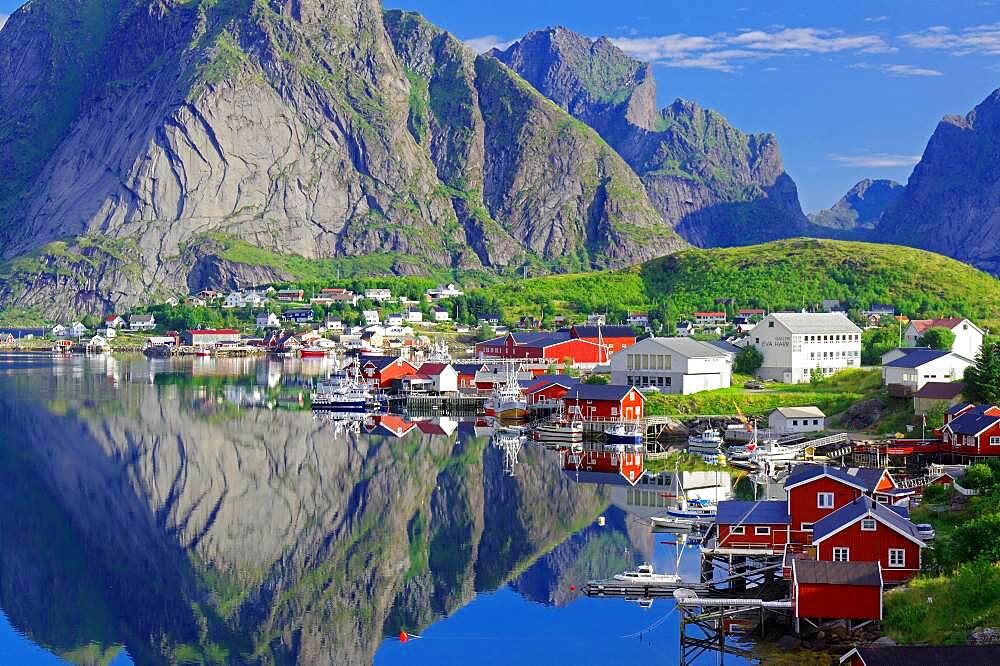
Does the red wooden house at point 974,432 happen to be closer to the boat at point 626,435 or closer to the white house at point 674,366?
the boat at point 626,435

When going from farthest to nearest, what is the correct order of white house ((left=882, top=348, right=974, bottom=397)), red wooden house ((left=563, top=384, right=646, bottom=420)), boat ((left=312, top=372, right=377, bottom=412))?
boat ((left=312, top=372, right=377, bottom=412))
red wooden house ((left=563, top=384, right=646, bottom=420))
white house ((left=882, top=348, right=974, bottom=397))

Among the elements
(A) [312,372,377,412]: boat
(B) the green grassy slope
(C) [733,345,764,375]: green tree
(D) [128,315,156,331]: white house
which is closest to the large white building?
(C) [733,345,764,375]: green tree

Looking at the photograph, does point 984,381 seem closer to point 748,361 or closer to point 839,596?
point 748,361

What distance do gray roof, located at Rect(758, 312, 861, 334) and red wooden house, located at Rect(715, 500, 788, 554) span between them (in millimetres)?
47258

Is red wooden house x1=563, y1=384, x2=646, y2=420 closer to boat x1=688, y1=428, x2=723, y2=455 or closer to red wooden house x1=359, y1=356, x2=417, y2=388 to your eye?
boat x1=688, y1=428, x2=723, y2=455

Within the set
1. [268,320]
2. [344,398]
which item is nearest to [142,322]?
[268,320]

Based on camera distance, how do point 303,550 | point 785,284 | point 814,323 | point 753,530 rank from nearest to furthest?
point 753,530
point 303,550
point 814,323
point 785,284

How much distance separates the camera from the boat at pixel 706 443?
58969mm

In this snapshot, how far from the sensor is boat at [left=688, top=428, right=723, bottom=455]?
5897 cm

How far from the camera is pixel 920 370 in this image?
60.8 meters

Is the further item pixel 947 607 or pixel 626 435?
pixel 626 435

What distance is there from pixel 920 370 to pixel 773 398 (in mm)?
9644

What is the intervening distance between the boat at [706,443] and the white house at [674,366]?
11540mm

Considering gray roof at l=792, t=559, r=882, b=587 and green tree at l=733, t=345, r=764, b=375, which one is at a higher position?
green tree at l=733, t=345, r=764, b=375
